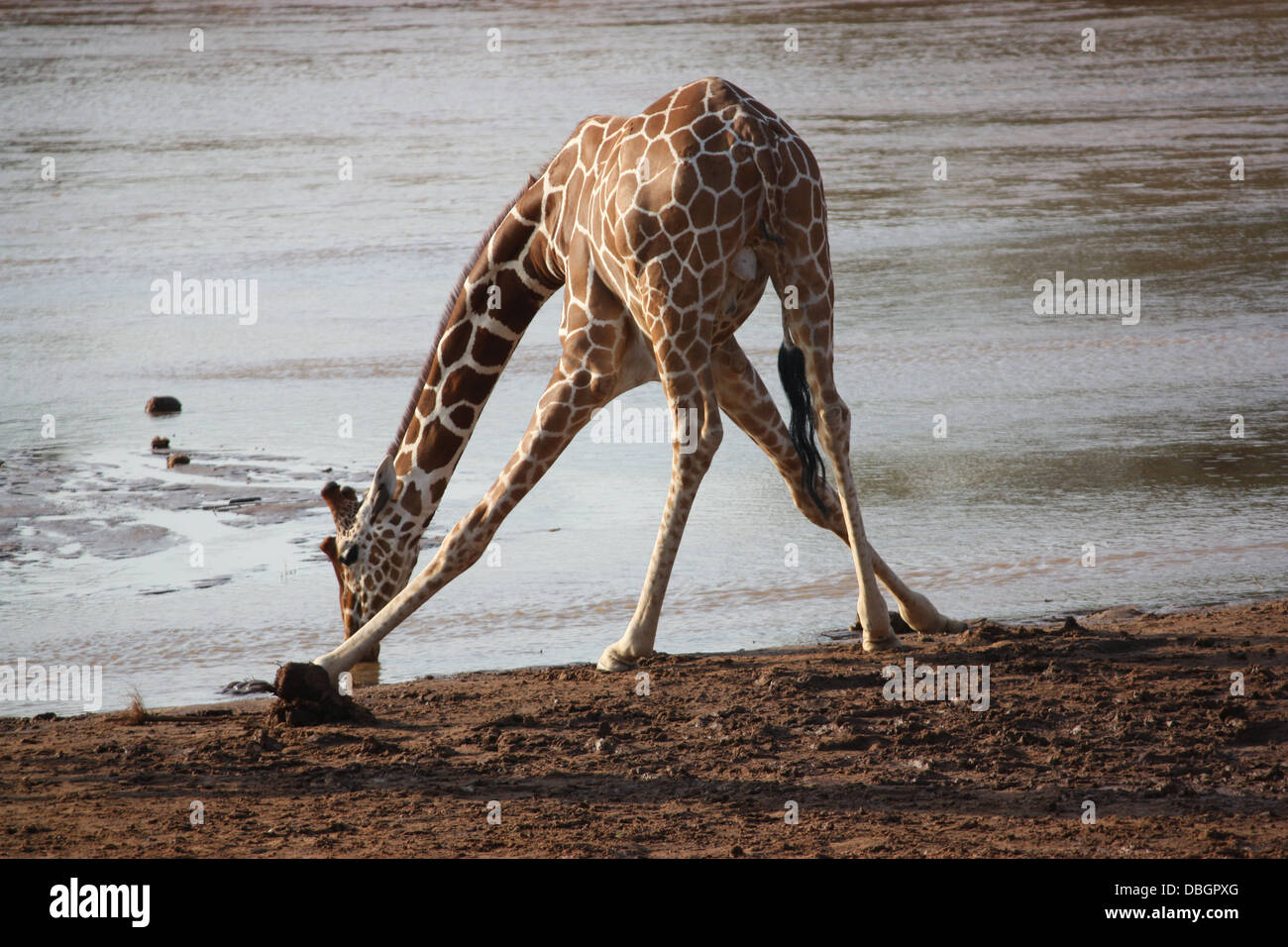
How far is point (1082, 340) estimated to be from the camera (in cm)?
1236

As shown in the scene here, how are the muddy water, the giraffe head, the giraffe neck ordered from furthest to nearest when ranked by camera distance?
1. the muddy water
2. the giraffe neck
3. the giraffe head

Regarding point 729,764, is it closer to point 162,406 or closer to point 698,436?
point 698,436

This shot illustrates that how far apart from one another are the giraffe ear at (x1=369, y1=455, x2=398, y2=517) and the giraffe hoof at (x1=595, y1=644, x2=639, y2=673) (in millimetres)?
1336

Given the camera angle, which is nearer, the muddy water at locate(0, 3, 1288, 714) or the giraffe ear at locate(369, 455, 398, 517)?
the giraffe ear at locate(369, 455, 398, 517)

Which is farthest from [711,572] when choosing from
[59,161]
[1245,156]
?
[59,161]

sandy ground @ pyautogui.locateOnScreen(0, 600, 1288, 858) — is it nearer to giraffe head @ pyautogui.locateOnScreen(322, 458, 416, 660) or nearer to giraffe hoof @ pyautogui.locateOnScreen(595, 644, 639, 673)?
giraffe hoof @ pyautogui.locateOnScreen(595, 644, 639, 673)

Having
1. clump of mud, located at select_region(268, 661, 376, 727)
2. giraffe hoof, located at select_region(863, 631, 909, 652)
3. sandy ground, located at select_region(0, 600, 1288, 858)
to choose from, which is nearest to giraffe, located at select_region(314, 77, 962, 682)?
giraffe hoof, located at select_region(863, 631, 909, 652)

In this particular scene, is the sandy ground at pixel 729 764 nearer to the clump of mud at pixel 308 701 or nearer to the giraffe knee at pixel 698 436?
the clump of mud at pixel 308 701

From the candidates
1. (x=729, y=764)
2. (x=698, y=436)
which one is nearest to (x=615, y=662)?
(x=698, y=436)

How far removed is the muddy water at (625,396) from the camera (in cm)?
799

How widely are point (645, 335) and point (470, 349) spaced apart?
103 cm

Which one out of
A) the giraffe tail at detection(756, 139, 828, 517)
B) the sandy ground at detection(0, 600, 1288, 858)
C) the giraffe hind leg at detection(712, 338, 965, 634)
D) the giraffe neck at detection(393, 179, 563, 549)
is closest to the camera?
the sandy ground at detection(0, 600, 1288, 858)

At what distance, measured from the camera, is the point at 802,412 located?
6.79 meters

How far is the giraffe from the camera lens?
6.53 m
